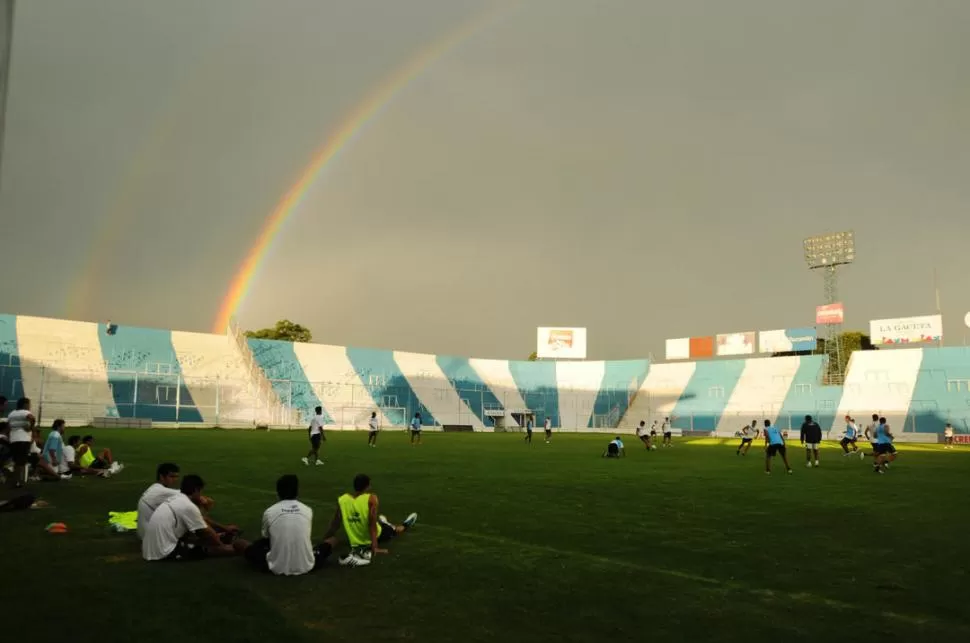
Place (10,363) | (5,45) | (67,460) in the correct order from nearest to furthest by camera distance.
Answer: (5,45)
(67,460)
(10,363)

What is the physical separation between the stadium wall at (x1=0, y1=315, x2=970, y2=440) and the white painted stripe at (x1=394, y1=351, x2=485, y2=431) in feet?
0.51

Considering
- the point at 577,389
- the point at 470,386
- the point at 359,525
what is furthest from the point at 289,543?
the point at 577,389

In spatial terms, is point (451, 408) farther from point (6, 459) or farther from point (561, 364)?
point (6, 459)

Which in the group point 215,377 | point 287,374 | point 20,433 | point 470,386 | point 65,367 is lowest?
point 20,433

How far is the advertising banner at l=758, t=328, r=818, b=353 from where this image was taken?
8925 cm

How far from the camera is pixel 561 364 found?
96.2m

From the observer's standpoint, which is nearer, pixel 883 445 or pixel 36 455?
pixel 36 455

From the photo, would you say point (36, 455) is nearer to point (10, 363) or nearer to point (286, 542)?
point (286, 542)

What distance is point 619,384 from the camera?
93.2 meters

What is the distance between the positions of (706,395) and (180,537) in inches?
3221

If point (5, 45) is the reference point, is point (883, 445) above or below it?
below

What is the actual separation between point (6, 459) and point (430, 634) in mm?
15897

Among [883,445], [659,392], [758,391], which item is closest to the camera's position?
[883,445]

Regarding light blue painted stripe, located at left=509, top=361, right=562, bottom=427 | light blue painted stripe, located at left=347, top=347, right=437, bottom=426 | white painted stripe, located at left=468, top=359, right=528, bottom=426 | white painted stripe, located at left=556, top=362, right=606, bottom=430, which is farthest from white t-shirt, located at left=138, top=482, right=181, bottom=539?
white painted stripe, located at left=556, top=362, right=606, bottom=430
